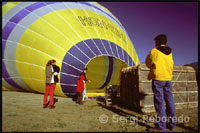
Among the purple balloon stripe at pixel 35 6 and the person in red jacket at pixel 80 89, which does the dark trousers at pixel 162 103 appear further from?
the purple balloon stripe at pixel 35 6

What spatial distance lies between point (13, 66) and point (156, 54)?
6502mm

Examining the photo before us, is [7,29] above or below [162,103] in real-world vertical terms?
above

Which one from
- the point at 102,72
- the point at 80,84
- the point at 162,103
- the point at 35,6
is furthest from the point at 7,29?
the point at 162,103

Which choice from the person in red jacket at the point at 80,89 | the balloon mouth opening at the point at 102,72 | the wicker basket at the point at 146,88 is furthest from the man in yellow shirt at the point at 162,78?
the balloon mouth opening at the point at 102,72

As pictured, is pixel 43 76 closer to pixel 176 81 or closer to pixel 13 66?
pixel 13 66

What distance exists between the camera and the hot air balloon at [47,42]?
6.50 metres

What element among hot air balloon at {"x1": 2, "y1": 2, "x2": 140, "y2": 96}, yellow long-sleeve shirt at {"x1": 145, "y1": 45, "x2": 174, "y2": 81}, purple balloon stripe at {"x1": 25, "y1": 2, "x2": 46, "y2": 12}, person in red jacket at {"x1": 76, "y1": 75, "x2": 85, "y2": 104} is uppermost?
purple balloon stripe at {"x1": 25, "y1": 2, "x2": 46, "y2": 12}

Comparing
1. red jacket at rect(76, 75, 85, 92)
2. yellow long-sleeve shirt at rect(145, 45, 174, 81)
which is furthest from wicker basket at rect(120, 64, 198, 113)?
yellow long-sleeve shirt at rect(145, 45, 174, 81)

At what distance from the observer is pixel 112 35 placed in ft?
26.6

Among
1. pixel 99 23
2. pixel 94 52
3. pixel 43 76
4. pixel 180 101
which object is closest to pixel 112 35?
pixel 99 23

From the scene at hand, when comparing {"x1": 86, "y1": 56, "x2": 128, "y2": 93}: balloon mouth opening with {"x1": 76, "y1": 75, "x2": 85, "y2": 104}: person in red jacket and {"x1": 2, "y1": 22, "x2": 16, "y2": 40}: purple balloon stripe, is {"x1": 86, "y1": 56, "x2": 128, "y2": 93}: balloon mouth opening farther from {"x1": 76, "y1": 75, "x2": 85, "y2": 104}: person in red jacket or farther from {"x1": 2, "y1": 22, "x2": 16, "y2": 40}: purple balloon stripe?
{"x1": 2, "y1": 22, "x2": 16, "y2": 40}: purple balloon stripe

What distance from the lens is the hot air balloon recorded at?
650 centimetres

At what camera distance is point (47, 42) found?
Answer: 21.6 ft

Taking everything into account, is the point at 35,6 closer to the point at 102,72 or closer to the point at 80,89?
the point at 80,89
